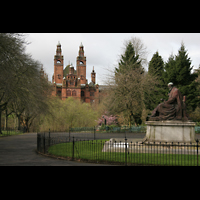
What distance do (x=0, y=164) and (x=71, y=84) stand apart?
3031 inches

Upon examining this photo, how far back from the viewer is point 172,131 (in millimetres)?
13008

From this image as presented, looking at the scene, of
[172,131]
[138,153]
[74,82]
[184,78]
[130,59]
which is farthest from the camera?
[74,82]

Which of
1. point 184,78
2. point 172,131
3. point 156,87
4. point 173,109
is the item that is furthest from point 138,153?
point 184,78

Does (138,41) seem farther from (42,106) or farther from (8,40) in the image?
(8,40)

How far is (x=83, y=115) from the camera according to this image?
45.5 meters

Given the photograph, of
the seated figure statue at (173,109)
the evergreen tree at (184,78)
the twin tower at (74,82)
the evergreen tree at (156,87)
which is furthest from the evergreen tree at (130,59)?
the twin tower at (74,82)

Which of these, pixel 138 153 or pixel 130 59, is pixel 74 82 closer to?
pixel 130 59

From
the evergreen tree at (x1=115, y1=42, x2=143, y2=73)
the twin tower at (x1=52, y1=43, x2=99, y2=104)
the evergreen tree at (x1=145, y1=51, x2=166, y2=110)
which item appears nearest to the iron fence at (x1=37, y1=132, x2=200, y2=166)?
the evergreen tree at (x1=145, y1=51, x2=166, y2=110)

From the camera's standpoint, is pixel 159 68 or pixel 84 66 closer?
pixel 159 68

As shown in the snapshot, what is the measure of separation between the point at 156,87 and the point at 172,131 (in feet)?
78.6

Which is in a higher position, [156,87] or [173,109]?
[156,87]

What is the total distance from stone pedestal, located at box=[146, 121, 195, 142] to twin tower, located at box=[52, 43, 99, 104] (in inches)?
2708

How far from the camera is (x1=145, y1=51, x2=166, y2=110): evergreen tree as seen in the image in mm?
35344

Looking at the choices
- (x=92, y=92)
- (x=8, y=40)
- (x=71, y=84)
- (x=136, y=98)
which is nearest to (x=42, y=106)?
(x=8, y=40)
